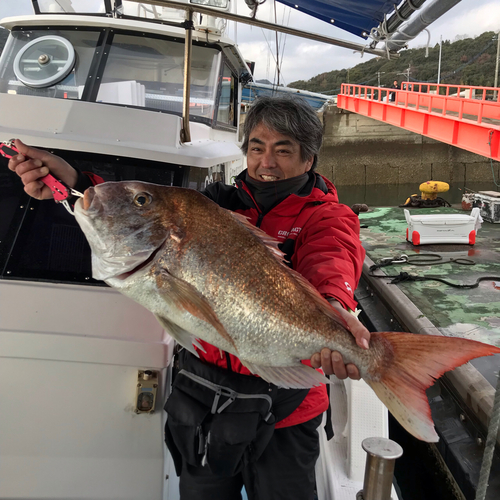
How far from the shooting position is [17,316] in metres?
2.54

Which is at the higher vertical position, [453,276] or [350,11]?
[350,11]

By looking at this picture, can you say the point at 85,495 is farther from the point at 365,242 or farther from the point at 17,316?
the point at 365,242

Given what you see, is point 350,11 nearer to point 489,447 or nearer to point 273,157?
point 273,157

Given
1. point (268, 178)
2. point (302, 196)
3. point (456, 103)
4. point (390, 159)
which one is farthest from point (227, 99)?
point (390, 159)

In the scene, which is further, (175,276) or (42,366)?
(42,366)

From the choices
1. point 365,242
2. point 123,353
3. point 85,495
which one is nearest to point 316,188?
point 123,353

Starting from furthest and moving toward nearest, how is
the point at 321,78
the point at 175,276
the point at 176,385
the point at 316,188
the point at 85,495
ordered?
the point at 321,78 → the point at 85,495 → the point at 316,188 → the point at 176,385 → the point at 175,276

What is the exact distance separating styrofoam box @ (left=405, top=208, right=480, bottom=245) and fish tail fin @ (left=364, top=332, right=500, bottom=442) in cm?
777

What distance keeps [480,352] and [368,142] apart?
29800 mm

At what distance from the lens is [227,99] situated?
557cm

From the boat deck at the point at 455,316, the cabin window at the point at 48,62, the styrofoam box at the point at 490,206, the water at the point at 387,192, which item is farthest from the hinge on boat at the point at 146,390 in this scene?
the water at the point at 387,192

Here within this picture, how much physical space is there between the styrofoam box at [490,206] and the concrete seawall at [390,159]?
18009 millimetres

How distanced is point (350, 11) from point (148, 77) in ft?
6.89

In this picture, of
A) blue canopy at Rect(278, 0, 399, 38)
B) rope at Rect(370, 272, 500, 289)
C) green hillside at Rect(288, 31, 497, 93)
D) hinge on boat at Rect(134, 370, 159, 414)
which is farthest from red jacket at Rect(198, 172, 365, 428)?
green hillside at Rect(288, 31, 497, 93)
